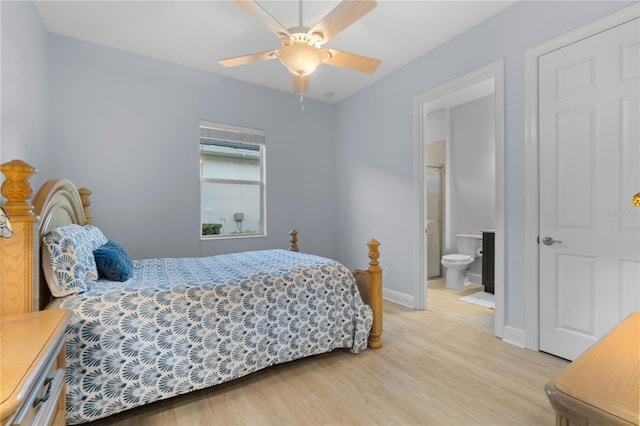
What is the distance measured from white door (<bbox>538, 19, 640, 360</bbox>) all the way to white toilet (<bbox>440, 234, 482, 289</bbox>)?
1.99 metres

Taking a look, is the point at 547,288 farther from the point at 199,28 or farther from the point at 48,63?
the point at 48,63

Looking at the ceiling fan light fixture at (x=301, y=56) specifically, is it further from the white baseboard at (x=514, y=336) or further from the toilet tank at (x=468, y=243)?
the toilet tank at (x=468, y=243)

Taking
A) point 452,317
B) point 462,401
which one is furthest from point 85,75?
point 452,317

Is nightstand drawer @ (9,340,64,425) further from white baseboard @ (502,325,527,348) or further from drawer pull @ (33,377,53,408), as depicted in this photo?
white baseboard @ (502,325,527,348)

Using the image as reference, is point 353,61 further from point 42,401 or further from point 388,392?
point 42,401

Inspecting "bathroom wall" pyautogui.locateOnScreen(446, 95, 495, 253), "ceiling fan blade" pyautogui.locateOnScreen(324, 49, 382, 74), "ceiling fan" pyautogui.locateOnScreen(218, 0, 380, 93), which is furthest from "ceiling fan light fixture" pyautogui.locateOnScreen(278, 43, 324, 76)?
"bathroom wall" pyautogui.locateOnScreen(446, 95, 495, 253)

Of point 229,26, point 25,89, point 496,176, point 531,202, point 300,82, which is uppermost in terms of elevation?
point 229,26

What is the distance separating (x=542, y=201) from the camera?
2.35m

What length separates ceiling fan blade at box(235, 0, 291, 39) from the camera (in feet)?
5.77

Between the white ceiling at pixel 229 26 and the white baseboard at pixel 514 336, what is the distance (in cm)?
271

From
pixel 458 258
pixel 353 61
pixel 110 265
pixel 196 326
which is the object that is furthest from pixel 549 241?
pixel 110 265

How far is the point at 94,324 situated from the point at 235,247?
7.62 ft

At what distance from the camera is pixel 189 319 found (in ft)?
5.84

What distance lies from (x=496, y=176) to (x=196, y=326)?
8.74 ft
